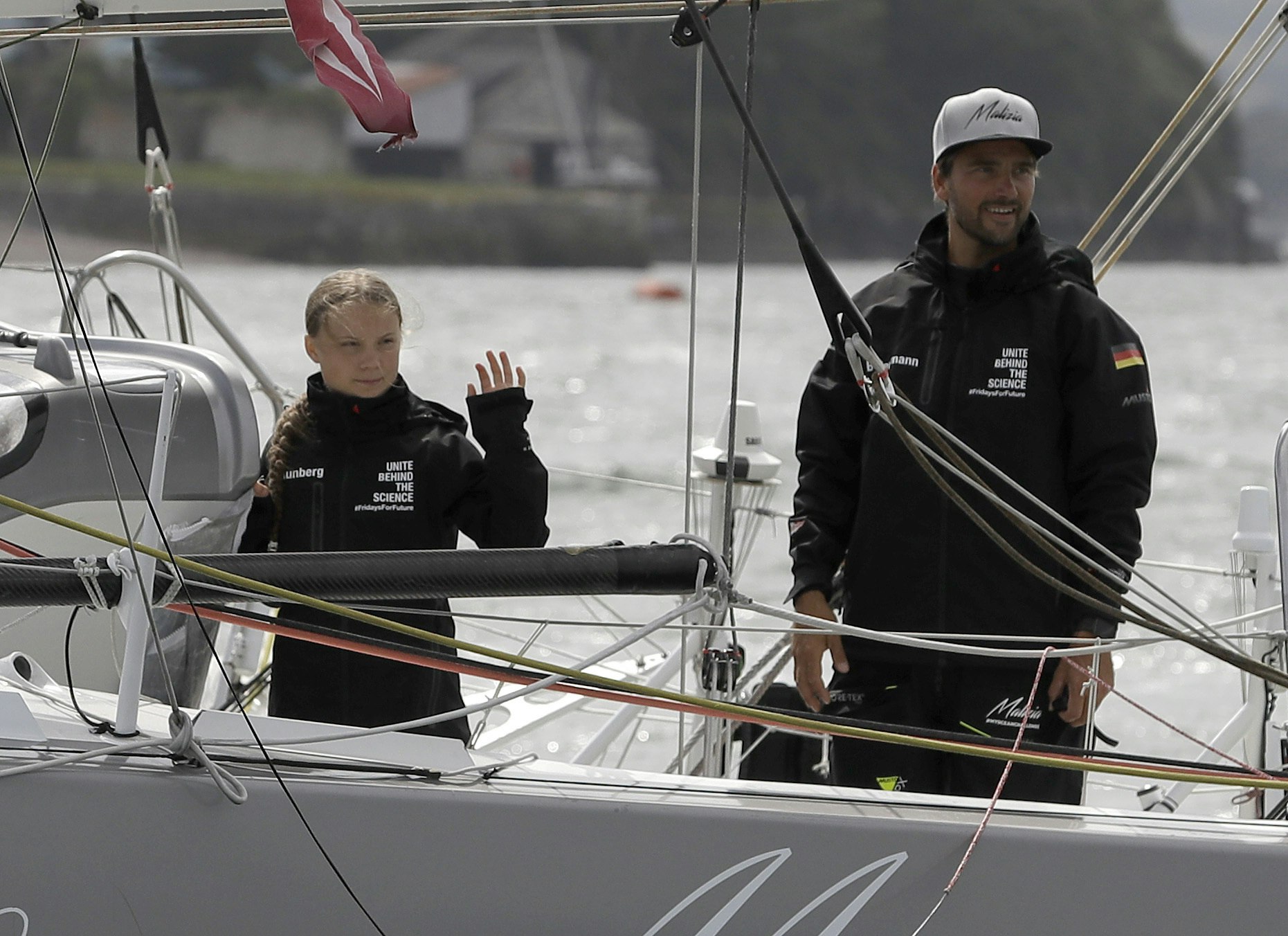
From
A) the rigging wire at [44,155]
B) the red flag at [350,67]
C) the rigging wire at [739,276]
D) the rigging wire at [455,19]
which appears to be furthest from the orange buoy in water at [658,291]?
the rigging wire at [739,276]

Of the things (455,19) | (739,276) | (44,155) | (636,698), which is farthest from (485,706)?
(44,155)

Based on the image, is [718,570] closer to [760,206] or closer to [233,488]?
[233,488]

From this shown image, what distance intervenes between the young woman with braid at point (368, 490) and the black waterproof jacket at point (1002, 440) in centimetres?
46

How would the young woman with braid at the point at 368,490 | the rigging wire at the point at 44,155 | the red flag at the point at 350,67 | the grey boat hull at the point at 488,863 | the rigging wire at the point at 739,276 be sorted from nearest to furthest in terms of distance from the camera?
the grey boat hull at the point at 488,863, the rigging wire at the point at 739,276, the red flag at the point at 350,67, the young woman with braid at the point at 368,490, the rigging wire at the point at 44,155

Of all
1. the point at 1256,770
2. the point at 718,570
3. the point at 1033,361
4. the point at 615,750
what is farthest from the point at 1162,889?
the point at 615,750

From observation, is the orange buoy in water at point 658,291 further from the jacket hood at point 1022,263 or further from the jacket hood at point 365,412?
the jacket hood at point 365,412

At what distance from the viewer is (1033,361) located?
202cm

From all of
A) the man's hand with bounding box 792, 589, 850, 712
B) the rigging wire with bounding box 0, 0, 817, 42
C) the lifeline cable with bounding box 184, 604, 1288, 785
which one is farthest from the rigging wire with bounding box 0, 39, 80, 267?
the man's hand with bounding box 792, 589, 850, 712

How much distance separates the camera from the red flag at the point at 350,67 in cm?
181

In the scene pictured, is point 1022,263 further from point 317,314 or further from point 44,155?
point 44,155

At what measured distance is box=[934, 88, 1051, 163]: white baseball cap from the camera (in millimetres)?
1984

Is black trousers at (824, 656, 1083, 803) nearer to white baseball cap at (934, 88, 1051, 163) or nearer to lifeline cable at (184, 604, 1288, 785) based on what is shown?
lifeline cable at (184, 604, 1288, 785)

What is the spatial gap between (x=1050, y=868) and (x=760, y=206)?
37.3m

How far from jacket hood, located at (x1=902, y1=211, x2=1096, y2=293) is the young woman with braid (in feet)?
1.86
